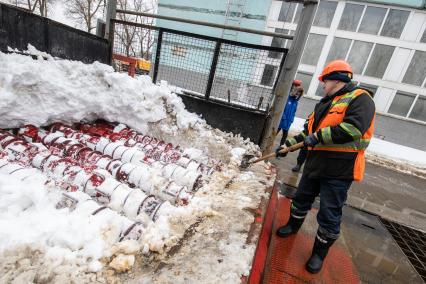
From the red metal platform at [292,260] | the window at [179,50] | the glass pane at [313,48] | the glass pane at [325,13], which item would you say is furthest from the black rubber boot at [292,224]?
the glass pane at [325,13]

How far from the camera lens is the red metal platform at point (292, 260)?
1991mm

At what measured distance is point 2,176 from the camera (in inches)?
68.2

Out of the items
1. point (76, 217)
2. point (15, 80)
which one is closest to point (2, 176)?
point (76, 217)

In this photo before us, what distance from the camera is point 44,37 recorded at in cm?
295

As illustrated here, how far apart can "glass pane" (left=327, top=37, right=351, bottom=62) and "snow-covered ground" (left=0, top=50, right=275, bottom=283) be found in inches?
498

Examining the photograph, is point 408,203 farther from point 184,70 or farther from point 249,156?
point 184,70

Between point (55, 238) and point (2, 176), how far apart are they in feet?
2.27

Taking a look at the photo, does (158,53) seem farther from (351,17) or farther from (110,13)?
(351,17)

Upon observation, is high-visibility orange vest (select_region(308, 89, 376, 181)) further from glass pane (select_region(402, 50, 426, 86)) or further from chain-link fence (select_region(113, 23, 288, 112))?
glass pane (select_region(402, 50, 426, 86))

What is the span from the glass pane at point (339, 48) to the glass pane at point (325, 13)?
3.31 ft

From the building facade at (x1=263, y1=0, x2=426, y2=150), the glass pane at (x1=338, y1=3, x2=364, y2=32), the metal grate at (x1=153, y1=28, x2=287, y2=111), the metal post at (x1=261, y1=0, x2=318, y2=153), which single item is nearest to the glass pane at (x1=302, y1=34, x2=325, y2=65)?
the building facade at (x1=263, y1=0, x2=426, y2=150)

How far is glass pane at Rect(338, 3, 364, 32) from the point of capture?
1260 cm

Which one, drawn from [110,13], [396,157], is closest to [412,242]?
[110,13]

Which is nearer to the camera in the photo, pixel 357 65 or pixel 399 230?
pixel 399 230
